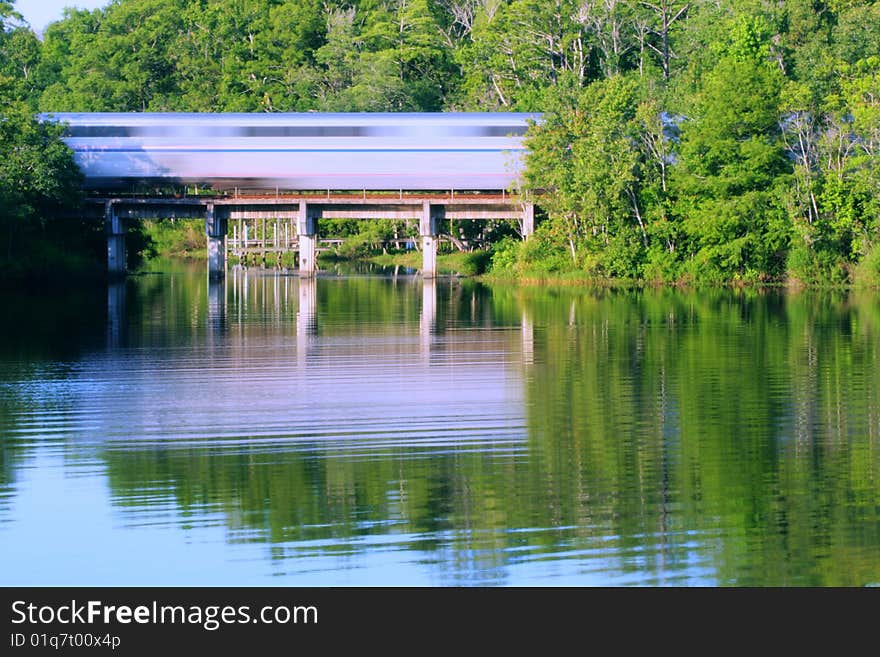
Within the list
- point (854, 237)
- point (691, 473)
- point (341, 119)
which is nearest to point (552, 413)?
point (691, 473)

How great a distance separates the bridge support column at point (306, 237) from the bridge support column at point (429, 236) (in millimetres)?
4873

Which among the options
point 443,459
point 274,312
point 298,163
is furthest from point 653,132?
point 443,459

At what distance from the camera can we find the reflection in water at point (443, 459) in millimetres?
10875

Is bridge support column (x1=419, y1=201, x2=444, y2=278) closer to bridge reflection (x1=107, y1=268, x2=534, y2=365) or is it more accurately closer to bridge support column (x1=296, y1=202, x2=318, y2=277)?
bridge reflection (x1=107, y1=268, x2=534, y2=365)

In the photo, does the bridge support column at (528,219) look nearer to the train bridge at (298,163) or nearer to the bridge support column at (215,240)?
the train bridge at (298,163)

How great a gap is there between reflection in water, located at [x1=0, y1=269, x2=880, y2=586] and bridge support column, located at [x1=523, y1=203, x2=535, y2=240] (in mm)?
29488

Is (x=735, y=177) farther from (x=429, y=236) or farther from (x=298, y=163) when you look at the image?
(x=298, y=163)

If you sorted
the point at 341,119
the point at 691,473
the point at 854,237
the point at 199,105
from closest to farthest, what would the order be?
the point at 691,473, the point at 854,237, the point at 341,119, the point at 199,105

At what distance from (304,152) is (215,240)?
17.5 ft

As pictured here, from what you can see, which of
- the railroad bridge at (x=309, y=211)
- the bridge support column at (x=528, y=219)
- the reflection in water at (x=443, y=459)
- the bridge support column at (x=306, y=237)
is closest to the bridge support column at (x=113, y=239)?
the railroad bridge at (x=309, y=211)

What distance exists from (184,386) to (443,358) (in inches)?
212

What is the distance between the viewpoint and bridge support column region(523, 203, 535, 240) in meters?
57.9

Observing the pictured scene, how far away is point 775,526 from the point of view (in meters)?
11.8
